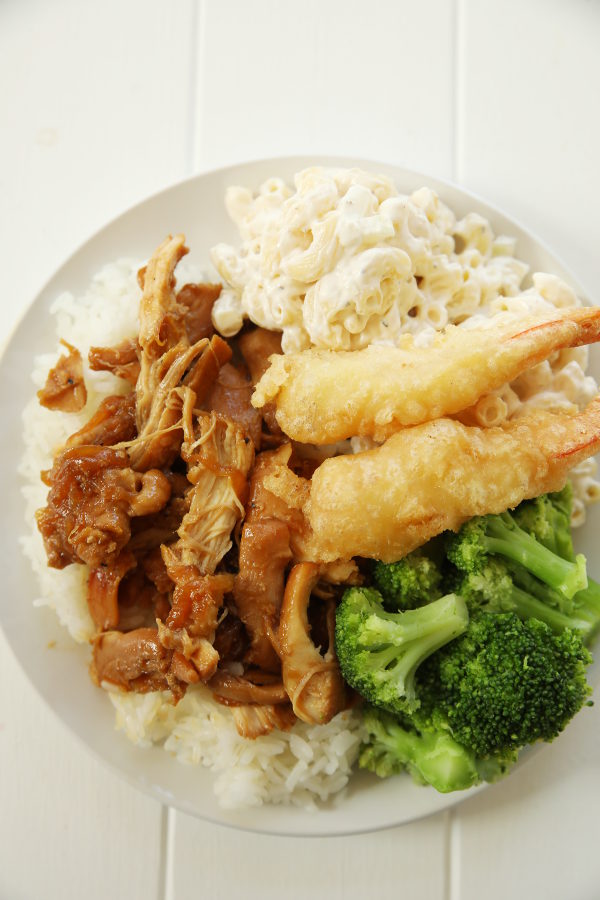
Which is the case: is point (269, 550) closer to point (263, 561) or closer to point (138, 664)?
point (263, 561)

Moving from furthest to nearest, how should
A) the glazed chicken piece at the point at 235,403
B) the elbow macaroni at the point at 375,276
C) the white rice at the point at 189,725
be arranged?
the glazed chicken piece at the point at 235,403
the white rice at the point at 189,725
the elbow macaroni at the point at 375,276

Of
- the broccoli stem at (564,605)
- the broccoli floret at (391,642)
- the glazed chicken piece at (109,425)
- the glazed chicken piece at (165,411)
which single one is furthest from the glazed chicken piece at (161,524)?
the broccoli stem at (564,605)

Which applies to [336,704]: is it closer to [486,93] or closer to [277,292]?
[277,292]

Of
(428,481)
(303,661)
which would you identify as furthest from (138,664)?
(428,481)

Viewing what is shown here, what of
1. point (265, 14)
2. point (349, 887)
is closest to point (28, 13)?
point (265, 14)

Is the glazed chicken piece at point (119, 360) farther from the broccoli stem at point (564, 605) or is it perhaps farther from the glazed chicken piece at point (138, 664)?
the broccoli stem at point (564, 605)

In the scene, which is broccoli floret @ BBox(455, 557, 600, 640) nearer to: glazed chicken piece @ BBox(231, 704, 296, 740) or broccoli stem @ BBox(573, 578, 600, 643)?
broccoli stem @ BBox(573, 578, 600, 643)
